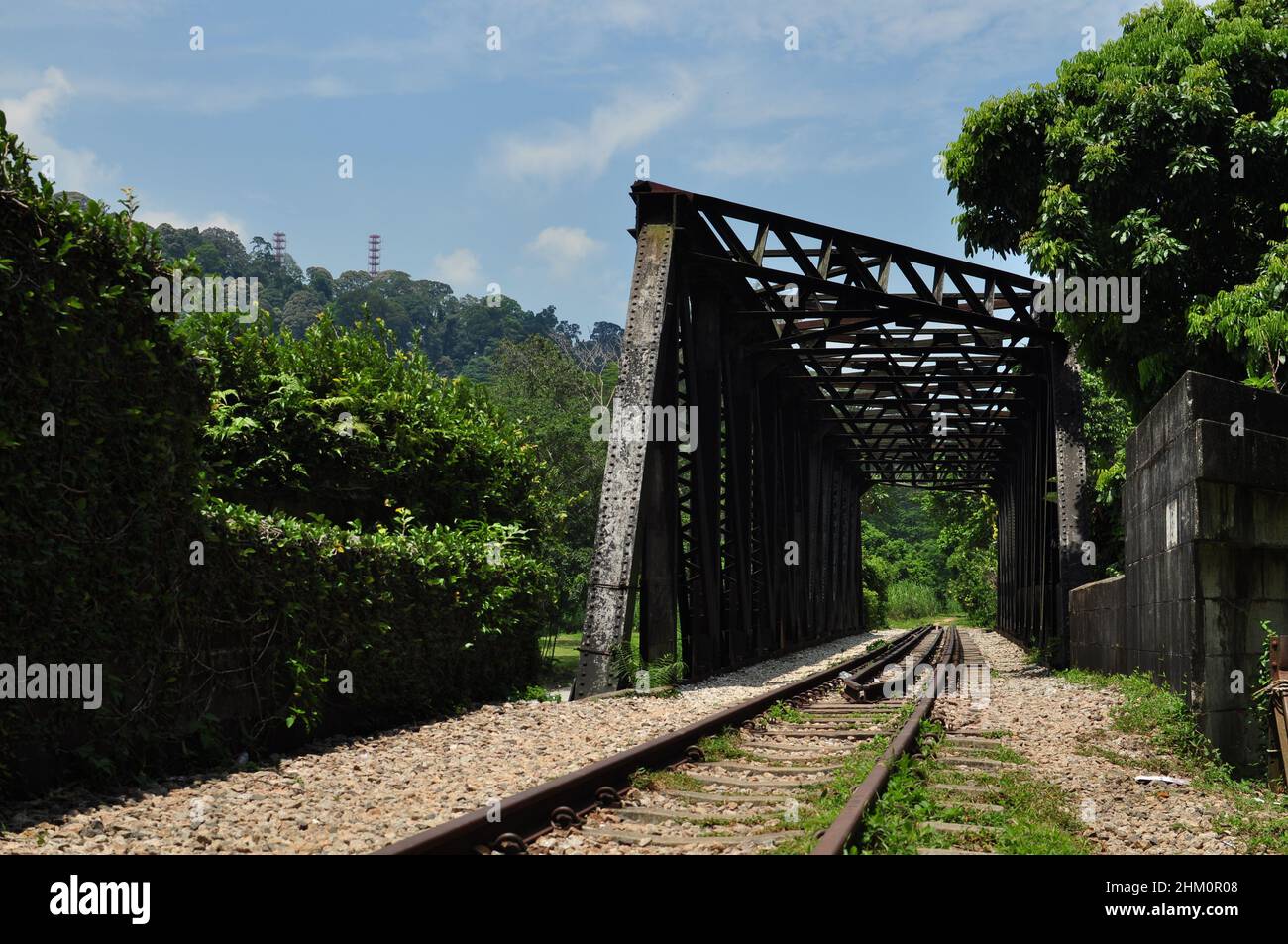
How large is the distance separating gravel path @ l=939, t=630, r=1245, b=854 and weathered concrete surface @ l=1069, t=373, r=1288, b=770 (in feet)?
2.22

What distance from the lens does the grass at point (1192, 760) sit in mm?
6098

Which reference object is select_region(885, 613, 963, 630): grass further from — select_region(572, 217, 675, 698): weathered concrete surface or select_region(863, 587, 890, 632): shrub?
select_region(572, 217, 675, 698): weathered concrete surface

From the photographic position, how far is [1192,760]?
8.01 meters

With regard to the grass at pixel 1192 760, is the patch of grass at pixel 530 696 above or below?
below

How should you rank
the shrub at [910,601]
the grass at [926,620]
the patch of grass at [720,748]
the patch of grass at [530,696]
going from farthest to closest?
the shrub at [910,601] < the grass at [926,620] < the patch of grass at [530,696] < the patch of grass at [720,748]

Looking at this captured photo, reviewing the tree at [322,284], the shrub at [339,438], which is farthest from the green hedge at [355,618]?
the tree at [322,284]

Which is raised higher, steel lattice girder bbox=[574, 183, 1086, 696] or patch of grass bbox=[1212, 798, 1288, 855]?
steel lattice girder bbox=[574, 183, 1086, 696]

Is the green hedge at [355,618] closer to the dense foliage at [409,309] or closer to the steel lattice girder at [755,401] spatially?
the steel lattice girder at [755,401]

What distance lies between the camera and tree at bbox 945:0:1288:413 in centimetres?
Result: 1559

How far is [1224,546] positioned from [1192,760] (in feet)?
4.97

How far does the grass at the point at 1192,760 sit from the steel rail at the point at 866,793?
1.38 meters

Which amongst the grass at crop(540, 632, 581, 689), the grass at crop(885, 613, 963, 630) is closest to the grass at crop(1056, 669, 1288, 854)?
the grass at crop(540, 632, 581, 689)

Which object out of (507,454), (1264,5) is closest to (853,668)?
(507,454)

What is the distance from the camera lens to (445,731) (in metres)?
9.48
